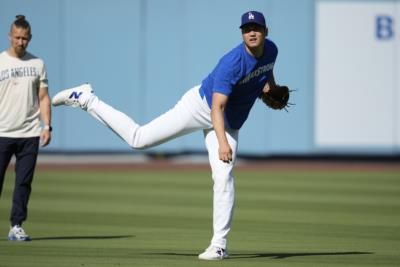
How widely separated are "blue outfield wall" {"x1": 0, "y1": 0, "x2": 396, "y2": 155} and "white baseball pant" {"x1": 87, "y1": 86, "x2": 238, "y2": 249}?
1380 centimetres

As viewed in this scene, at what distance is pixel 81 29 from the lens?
23.3 meters

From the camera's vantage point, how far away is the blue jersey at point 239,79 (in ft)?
29.3

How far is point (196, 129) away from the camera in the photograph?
941 cm

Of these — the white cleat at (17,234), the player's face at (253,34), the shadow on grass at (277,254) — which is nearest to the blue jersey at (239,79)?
the player's face at (253,34)

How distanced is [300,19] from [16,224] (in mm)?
13851

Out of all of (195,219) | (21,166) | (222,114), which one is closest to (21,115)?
(21,166)

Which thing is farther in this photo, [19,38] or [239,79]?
[19,38]

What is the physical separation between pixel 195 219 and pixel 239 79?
14.4 feet

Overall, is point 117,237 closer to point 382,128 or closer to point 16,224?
point 16,224

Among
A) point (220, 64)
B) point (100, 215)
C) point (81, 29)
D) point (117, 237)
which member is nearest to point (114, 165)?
point (81, 29)

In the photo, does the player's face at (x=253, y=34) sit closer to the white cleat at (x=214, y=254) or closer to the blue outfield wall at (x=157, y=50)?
the white cleat at (x=214, y=254)

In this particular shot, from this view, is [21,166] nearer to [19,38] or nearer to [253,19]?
[19,38]

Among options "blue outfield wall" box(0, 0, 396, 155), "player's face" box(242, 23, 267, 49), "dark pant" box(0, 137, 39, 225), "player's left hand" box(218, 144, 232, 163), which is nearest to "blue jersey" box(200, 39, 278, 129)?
"player's face" box(242, 23, 267, 49)

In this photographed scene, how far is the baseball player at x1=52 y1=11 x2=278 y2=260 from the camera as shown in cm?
891
